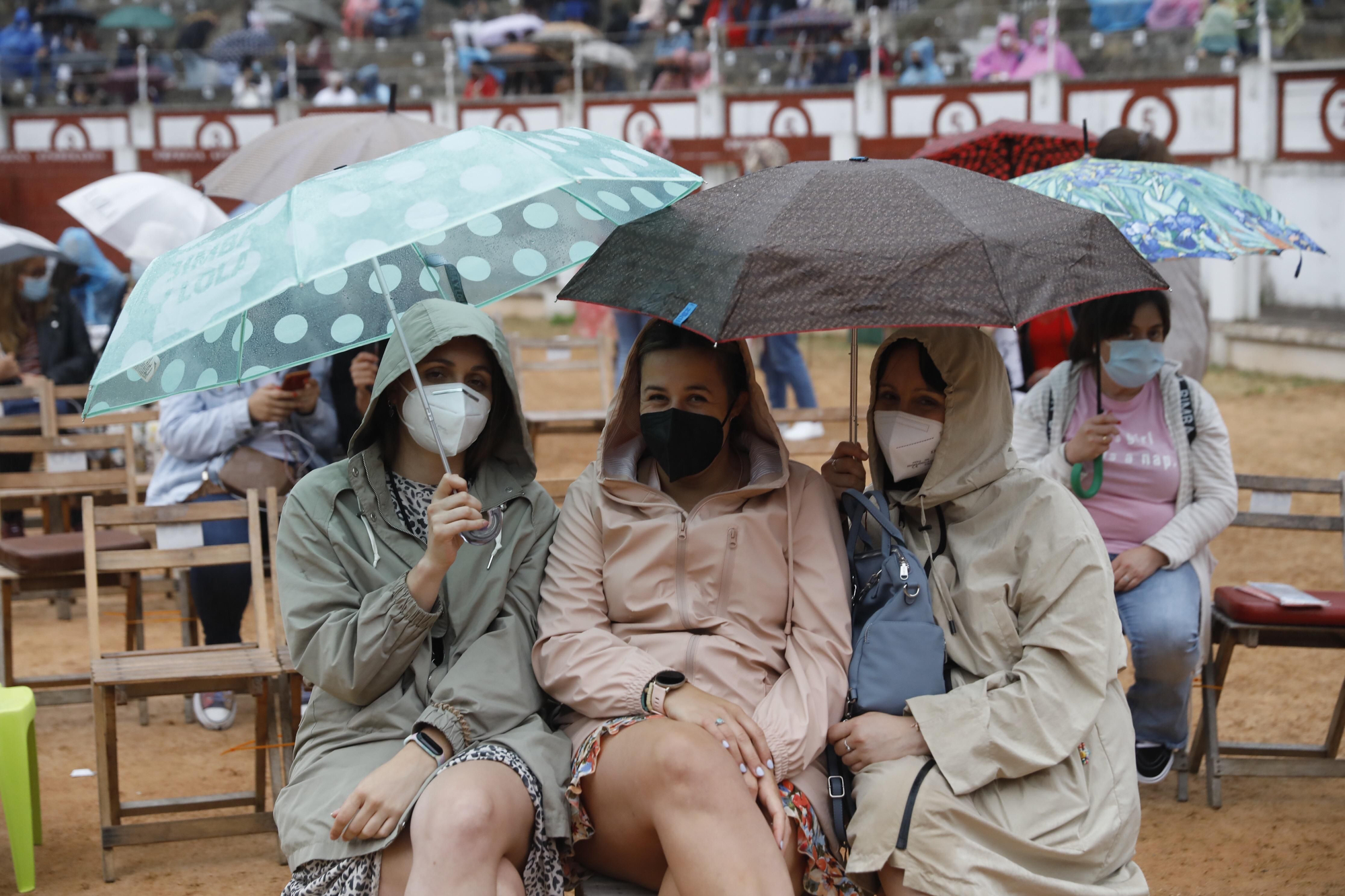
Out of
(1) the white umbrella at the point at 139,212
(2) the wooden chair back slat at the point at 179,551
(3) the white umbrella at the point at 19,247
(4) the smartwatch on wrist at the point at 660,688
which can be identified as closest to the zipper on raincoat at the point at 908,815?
(4) the smartwatch on wrist at the point at 660,688

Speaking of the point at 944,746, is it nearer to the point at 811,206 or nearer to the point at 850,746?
the point at 850,746

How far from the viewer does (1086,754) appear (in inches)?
114

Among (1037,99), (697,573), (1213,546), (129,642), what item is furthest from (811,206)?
(1037,99)

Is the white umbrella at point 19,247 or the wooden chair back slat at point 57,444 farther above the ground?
the white umbrella at point 19,247

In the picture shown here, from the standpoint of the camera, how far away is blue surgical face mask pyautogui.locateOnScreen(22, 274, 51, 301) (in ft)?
28.0

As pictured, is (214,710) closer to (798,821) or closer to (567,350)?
(798,821)

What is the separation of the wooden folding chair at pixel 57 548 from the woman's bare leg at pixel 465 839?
3036mm

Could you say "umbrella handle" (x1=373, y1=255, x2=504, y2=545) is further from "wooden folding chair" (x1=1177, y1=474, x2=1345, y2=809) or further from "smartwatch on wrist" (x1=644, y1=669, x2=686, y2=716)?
"wooden folding chair" (x1=1177, y1=474, x2=1345, y2=809)

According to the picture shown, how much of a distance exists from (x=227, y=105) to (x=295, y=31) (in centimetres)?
540

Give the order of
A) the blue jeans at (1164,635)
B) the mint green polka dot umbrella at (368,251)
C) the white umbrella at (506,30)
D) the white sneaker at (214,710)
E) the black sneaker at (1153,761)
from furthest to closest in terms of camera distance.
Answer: the white umbrella at (506,30) → the white sneaker at (214,710) → the black sneaker at (1153,761) → the blue jeans at (1164,635) → the mint green polka dot umbrella at (368,251)

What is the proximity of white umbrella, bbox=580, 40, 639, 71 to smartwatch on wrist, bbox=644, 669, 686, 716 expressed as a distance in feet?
60.3

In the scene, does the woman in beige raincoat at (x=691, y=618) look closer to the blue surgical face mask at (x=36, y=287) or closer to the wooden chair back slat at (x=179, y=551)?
the wooden chair back slat at (x=179, y=551)

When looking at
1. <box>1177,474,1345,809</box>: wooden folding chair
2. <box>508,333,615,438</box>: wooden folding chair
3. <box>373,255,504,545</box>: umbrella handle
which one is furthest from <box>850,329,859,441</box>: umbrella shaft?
<box>508,333,615,438</box>: wooden folding chair

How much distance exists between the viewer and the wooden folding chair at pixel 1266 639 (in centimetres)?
439
